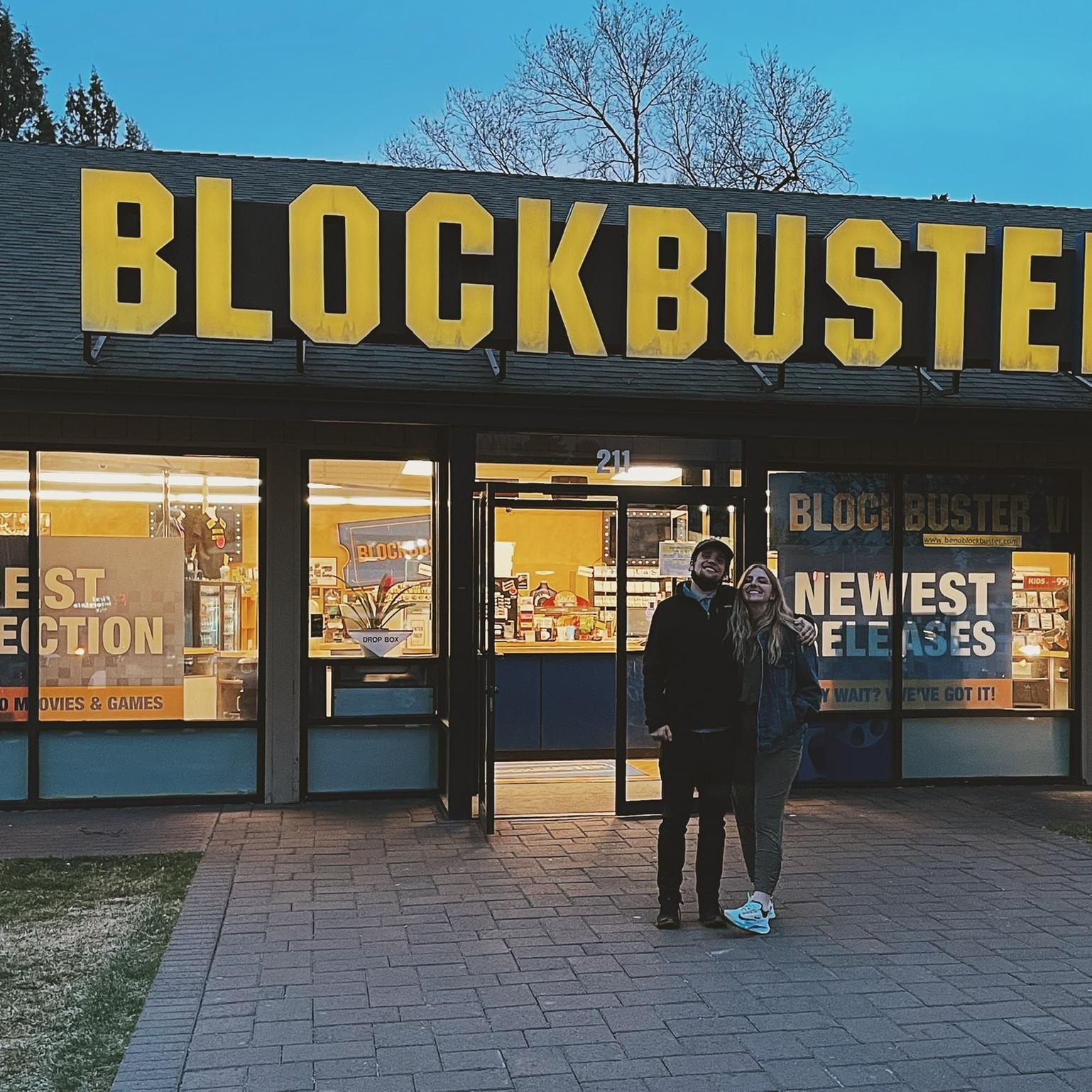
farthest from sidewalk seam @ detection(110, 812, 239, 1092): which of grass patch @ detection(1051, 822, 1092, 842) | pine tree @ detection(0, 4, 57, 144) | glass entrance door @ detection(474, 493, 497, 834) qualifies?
pine tree @ detection(0, 4, 57, 144)

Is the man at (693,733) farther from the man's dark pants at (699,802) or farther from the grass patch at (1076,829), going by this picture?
the grass patch at (1076,829)

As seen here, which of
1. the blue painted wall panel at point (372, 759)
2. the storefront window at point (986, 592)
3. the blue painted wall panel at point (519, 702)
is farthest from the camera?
the blue painted wall panel at point (519, 702)

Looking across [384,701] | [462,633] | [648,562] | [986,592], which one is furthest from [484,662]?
[986,592]

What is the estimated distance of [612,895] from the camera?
6863 millimetres

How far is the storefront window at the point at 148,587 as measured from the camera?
908cm

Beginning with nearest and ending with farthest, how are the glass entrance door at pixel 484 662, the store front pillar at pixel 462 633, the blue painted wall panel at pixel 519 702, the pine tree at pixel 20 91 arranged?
the glass entrance door at pixel 484 662
the store front pillar at pixel 462 633
the blue painted wall panel at pixel 519 702
the pine tree at pixel 20 91

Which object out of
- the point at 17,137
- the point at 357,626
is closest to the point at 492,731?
the point at 357,626

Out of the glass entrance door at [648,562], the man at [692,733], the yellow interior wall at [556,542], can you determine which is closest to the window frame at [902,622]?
the glass entrance door at [648,562]

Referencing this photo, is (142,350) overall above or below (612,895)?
above

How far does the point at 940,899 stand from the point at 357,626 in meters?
4.58

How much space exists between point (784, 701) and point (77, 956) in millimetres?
3483

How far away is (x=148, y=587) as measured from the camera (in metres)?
9.22

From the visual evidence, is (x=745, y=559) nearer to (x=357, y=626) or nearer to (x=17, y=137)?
(x=357, y=626)

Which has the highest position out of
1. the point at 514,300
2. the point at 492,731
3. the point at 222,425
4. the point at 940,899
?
the point at 514,300
